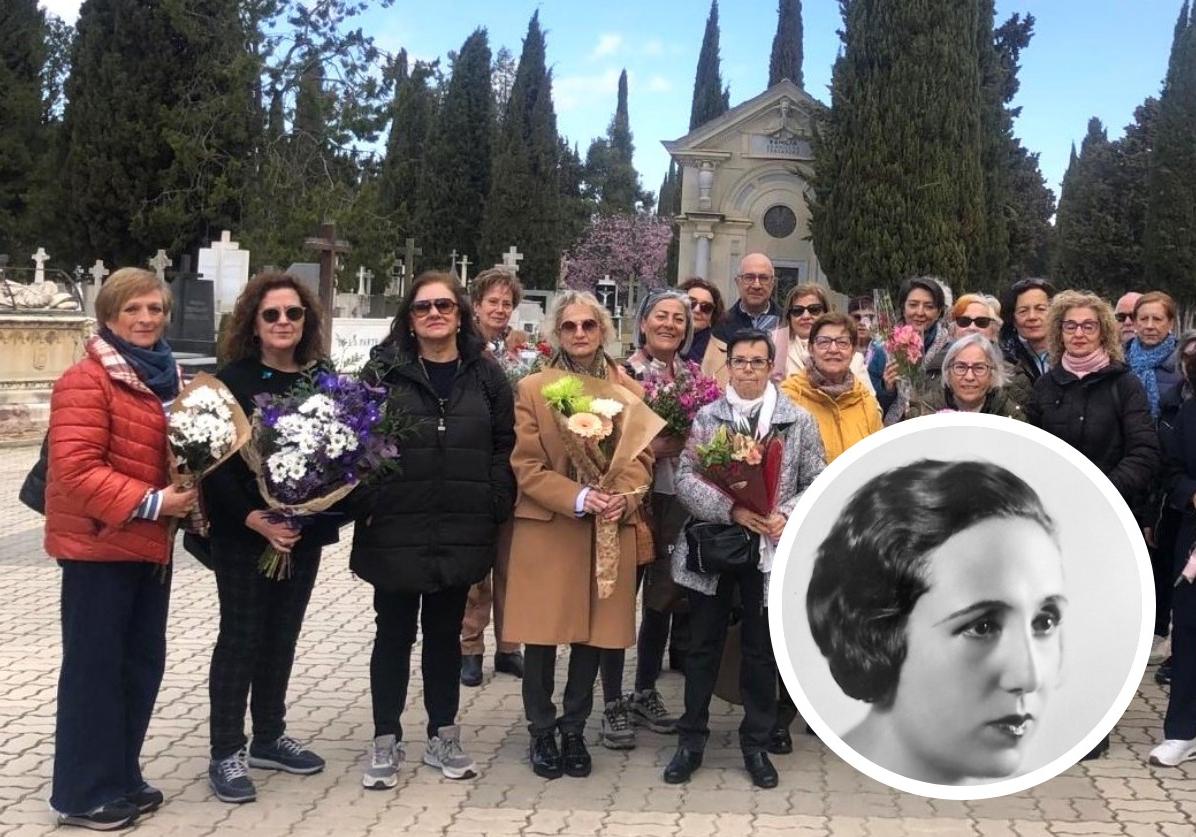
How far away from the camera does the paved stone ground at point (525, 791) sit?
4.27 metres

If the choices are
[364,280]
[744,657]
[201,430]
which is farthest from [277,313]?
[364,280]

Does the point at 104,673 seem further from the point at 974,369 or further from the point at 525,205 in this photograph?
the point at 525,205

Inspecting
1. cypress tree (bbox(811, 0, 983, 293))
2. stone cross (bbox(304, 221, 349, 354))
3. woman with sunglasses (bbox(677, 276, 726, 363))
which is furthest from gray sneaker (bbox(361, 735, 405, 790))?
cypress tree (bbox(811, 0, 983, 293))

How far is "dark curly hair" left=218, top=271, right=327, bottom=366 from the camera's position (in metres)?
4.38

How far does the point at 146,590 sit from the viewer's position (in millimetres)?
4125

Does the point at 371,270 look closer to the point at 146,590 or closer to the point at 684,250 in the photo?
the point at 684,250

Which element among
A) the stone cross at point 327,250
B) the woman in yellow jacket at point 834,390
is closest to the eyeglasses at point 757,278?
the woman in yellow jacket at point 834,390

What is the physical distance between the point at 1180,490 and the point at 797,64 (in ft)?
239

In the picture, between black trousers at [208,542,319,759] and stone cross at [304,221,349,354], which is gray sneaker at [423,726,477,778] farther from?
stone cross at [304,221,349,354]

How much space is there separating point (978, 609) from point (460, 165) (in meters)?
47.5

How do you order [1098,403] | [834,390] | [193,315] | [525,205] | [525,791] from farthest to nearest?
1. [525,205]
2. [193,315]
3. [1098,403]
4. [834,390]
5. [525,791]

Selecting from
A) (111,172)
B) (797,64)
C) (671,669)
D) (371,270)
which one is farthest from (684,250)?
(797,64)

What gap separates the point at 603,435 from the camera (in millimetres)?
4418

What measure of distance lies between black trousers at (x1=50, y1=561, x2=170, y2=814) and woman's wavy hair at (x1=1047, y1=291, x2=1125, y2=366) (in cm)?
389
